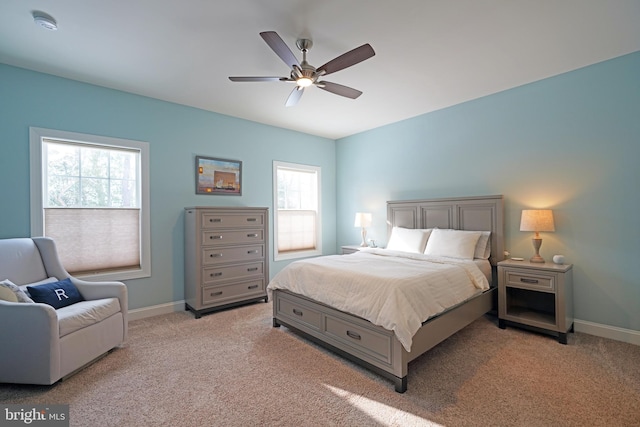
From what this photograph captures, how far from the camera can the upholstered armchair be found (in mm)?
2117

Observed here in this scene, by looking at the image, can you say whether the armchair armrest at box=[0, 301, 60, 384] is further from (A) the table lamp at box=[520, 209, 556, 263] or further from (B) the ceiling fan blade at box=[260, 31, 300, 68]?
(A) the table lamp at box=[520, 209, 556, 263]

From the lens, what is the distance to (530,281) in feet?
10.1

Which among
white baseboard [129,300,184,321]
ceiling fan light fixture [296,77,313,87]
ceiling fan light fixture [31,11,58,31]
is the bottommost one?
white baseboard [129,300,184,321]

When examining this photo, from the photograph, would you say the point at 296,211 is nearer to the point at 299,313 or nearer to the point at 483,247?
the point at 299,313

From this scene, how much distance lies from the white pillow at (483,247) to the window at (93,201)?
4221 mm

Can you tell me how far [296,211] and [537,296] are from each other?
12.3 feet

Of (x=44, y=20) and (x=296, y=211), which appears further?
(x=296, y=211)

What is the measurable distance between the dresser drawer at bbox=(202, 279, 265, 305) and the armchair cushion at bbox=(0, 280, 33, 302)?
169 cm

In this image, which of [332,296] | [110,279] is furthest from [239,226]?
[332,296]

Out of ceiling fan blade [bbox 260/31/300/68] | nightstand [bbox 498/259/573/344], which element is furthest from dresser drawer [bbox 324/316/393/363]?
ceiling fan blade [bbox 260/31/300/68]

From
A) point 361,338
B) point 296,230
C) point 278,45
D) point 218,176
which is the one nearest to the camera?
point 278,45

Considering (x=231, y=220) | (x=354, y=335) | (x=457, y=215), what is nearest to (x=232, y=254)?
(x=231, y=220)

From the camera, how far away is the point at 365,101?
3.93m

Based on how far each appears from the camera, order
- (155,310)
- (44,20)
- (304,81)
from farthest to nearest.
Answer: (155,310)
(304,81)
(44,20)
